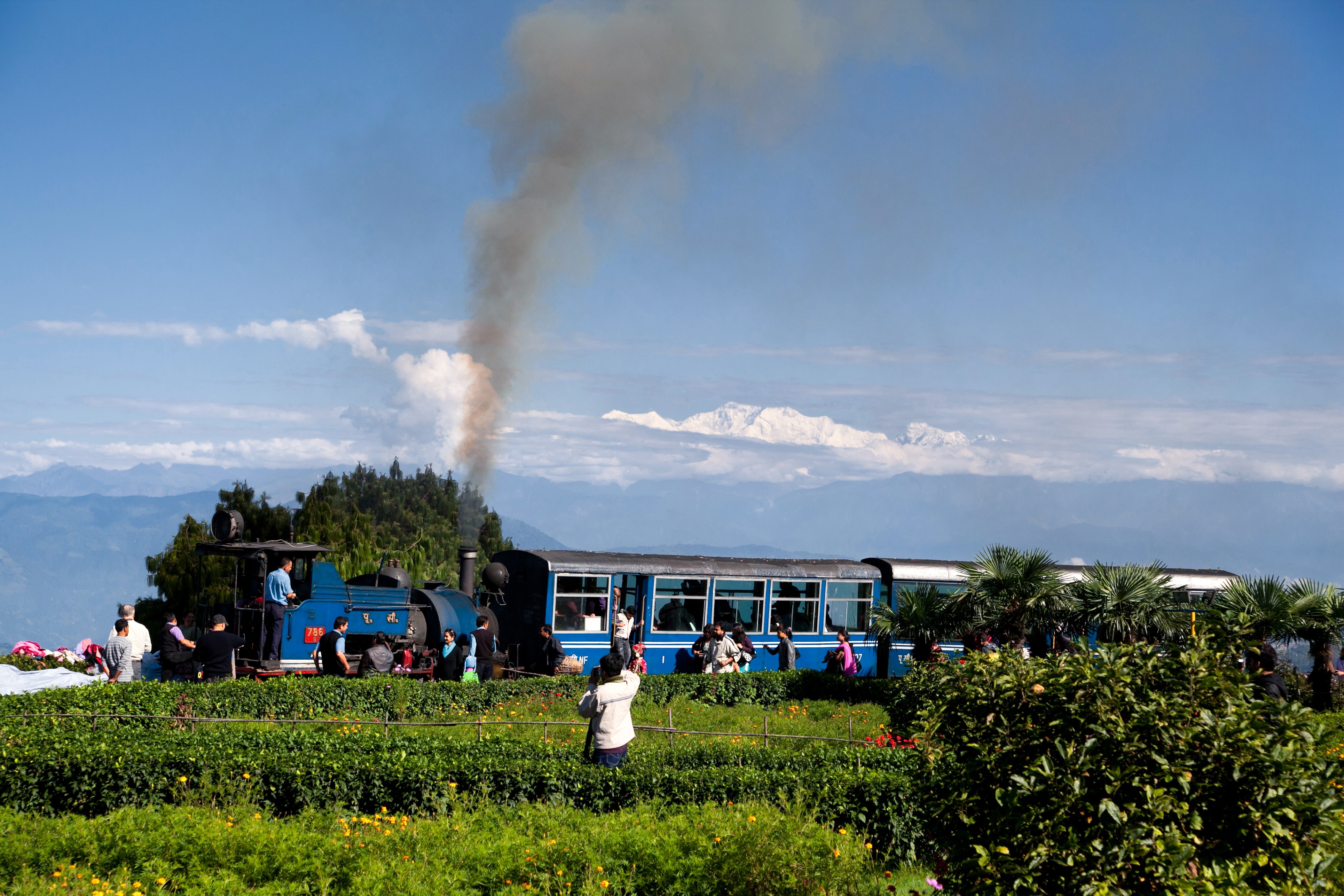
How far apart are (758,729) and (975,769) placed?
985cm

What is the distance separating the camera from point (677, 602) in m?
21.6

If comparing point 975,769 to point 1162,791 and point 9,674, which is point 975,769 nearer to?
point 1162,791

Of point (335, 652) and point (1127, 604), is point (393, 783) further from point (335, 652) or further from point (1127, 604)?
point (1127, 604)

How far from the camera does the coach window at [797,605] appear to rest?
22688 mm

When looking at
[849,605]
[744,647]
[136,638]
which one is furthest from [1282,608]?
[136,638]

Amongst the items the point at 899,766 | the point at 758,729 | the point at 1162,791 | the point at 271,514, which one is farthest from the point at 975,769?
the point at 271,514

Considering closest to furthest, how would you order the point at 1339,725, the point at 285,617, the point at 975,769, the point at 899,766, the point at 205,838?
the point at 975,769
the point at 205,838
the point at 899,766
the point at 1339,725
the point at 285,617

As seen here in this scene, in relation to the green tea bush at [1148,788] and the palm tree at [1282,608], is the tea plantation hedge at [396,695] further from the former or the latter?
the green tea bush at [1148,788]

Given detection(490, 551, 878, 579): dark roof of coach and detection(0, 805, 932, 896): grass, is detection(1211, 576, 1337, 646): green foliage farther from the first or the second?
detection(0, 805, 932, 896): grass

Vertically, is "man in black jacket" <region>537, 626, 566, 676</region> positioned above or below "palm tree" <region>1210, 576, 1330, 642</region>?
below

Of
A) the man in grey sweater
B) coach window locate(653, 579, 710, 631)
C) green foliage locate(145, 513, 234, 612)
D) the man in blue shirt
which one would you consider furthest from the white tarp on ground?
green foliage locate(145, 513, 234, 612)

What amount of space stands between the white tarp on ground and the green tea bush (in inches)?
584

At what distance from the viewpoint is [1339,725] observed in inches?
549

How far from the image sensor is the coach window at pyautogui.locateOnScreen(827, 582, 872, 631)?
23234 millimetres
